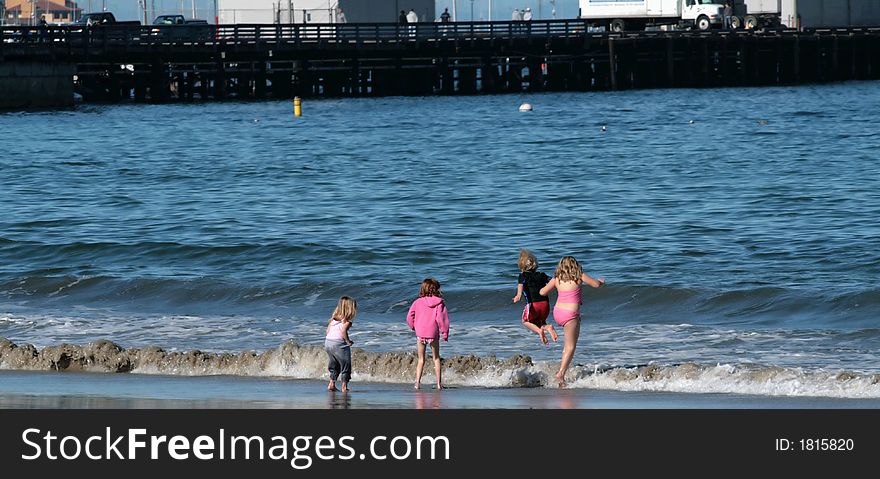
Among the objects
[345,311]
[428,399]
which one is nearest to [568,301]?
[428,399]

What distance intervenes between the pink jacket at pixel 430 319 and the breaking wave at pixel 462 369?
81 centimetres

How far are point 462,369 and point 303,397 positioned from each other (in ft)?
6.13

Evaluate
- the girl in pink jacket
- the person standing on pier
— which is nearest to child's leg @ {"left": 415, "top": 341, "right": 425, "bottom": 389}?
the girl in pink jacket

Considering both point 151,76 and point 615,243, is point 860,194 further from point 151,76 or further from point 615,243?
point 151,76

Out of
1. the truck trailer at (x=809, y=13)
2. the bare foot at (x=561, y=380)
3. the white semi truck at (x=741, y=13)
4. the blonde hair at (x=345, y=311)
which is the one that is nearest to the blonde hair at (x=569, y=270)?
the bare foot at (x=561, y=380)

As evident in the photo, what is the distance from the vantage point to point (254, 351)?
13602 millimetres

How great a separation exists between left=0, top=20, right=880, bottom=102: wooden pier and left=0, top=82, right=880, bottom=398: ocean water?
13.7 meters

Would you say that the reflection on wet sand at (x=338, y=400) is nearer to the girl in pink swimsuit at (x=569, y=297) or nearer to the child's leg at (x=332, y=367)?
the child's leg at (x=332, y=367)

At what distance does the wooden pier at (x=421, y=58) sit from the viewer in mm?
59344

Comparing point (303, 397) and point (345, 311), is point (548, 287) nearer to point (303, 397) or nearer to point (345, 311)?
point (345, 311)

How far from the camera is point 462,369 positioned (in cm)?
1246

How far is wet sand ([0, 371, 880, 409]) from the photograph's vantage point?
34.0 ft

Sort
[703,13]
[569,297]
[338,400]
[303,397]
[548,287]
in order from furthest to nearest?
[703,13] → [548,287] → [569,297] → [303,397] → [338,400]

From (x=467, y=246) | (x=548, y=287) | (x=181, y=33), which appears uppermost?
(x=181, y=33)
